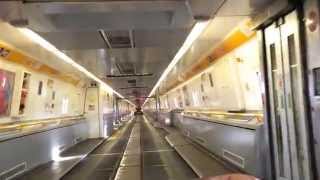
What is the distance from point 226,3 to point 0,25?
354 centimetres

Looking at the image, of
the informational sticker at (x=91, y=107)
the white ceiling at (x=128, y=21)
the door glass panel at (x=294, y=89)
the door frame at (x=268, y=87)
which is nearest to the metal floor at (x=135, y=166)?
the door frame at (x=268, y=87)

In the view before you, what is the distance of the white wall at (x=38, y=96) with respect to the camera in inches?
351

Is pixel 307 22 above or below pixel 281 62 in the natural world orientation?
above

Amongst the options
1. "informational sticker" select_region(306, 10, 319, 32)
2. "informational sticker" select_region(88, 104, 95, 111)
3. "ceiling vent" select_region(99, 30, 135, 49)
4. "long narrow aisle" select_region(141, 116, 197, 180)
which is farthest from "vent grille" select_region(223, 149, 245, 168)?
"informational sticker" select_region(88, 104, 95, 111)

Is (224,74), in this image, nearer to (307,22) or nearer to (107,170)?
(107,170)

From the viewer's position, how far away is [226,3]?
206 inches

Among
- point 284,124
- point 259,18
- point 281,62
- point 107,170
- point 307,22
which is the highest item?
point 259,18

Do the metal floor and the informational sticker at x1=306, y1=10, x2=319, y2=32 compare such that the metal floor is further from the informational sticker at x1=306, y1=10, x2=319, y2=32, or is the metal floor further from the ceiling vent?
the informational sticker at x1=306, y1=10, x2=319, y2=32

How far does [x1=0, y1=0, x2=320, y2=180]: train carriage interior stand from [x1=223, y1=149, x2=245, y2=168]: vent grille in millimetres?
43

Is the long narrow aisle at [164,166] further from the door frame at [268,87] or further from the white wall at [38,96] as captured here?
the white wall at [38,96]

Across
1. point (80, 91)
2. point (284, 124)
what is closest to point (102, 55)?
point (284, 124)

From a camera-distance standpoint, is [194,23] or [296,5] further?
[194,23]

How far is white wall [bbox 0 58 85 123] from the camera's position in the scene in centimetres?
891

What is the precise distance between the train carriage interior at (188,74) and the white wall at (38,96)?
4 centimetres
